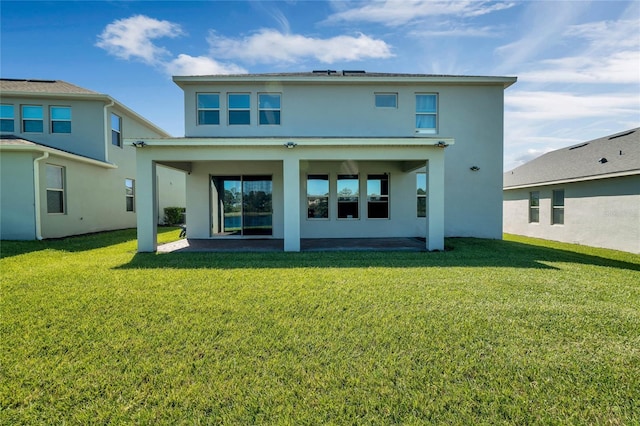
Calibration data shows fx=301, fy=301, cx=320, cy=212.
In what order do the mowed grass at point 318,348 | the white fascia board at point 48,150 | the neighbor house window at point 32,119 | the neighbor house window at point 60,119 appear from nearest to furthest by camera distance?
1. the mowed grass at point 318,348
2. the white fascia board at point 48,150
3. the neighbor house window at point 32,119
4. the neighbor house window at point 60,119

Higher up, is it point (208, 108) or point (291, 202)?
point (208, 108)

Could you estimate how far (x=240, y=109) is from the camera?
39.5 feet

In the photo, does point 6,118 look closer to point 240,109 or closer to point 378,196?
point 240,109

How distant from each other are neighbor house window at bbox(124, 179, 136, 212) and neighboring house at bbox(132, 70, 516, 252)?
7522 mm

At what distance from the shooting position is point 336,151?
29.9 ft

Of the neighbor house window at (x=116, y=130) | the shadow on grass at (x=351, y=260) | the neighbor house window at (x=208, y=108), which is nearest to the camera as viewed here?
the shadow on grass at (x=351, y=260)

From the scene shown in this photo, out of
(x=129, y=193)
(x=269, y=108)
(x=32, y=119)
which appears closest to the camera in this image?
(x=269, y=108)

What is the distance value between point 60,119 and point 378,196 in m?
15.2

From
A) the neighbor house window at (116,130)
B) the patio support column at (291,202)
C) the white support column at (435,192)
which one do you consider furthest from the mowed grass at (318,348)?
the neighbor house window at (116,130)

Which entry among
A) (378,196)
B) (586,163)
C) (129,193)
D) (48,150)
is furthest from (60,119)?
(586,163)

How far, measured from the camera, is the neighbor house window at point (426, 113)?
1242 cm

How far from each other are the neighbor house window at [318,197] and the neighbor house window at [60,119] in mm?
12001

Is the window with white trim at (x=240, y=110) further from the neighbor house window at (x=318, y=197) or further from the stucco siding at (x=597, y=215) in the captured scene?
the stucco siding at (x=597, y=215)

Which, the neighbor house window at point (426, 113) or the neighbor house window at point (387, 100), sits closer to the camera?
the neighbor house window at point (387, 100)
